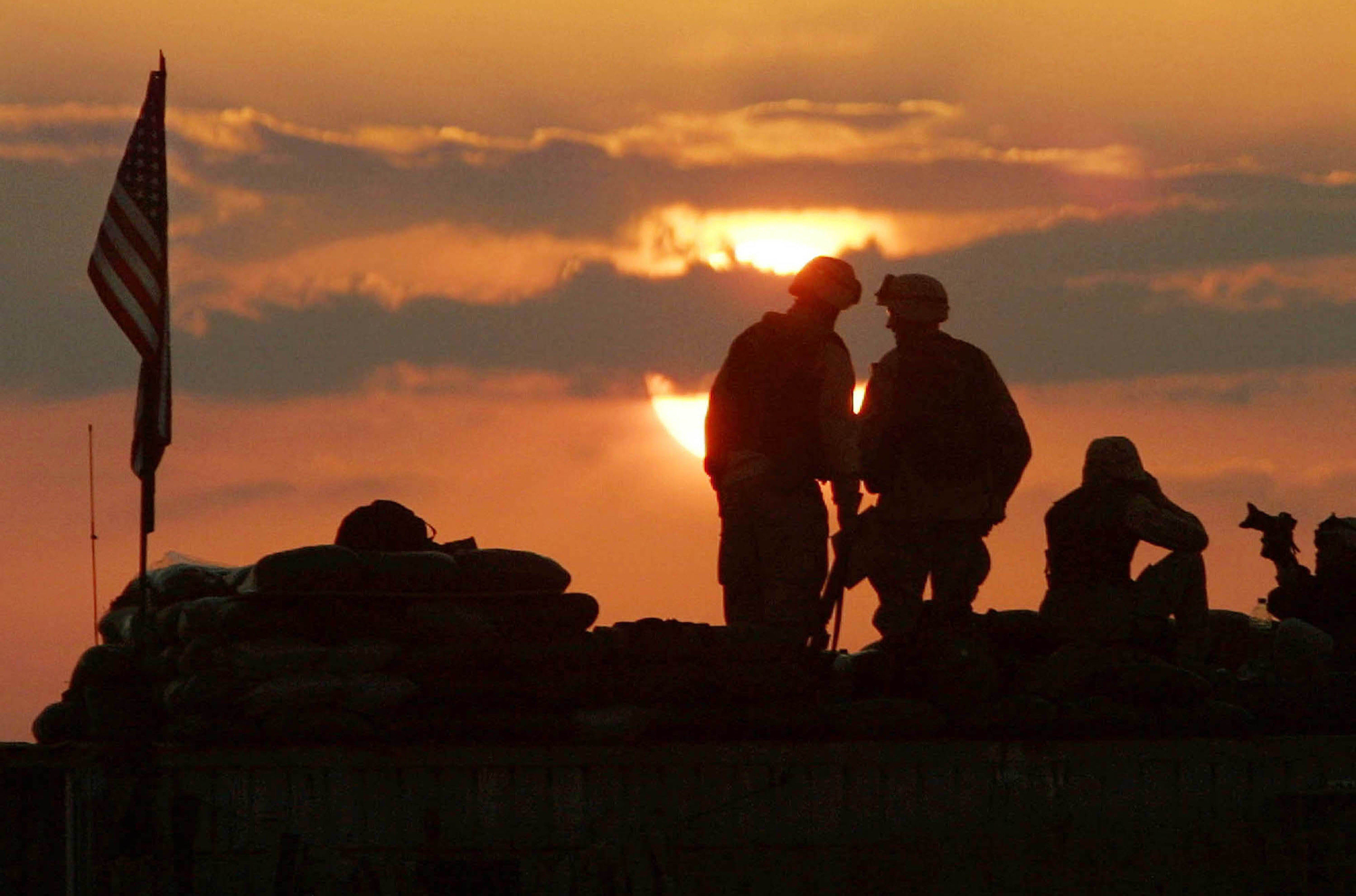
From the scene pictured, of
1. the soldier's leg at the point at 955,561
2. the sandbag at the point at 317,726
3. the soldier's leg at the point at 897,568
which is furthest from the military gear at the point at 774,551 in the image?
the sandbag at the point at 317,726

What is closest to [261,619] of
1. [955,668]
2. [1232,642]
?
[955,668]

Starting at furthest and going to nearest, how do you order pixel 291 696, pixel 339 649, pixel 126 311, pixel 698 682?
1. pixel 126 311
2. pixel 339 649
3. pixel 698 682
4. pixel 291 696

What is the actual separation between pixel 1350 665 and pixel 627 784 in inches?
174

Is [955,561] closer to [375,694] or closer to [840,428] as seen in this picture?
[840,428]

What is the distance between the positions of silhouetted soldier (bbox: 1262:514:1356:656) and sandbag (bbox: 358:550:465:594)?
4.67 meters

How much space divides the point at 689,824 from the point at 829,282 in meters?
3.31

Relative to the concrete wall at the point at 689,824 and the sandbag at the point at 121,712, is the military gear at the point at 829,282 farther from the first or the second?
the sandbag at the point at 121,712

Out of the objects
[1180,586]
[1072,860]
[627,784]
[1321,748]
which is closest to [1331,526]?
[1180,586]

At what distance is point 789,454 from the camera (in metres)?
11.5

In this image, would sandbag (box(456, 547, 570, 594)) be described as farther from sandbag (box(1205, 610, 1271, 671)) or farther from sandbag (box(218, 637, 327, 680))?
sandbag (box(1205, 610, 1271, 671))

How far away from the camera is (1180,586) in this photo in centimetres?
1114

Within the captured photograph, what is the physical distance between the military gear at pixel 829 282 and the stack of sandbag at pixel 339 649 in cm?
205

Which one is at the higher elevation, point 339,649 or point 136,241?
point 136,241

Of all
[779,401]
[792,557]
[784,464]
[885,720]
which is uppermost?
[779,401]
